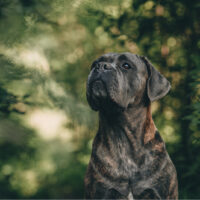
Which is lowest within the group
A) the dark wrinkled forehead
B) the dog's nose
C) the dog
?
the dog

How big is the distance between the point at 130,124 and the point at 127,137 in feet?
0.36

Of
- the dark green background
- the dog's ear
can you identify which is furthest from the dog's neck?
the dark green background

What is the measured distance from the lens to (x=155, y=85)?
2340 millimetres

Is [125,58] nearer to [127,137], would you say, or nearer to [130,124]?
[130,124]

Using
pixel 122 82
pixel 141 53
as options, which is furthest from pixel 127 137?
pixel 141 53

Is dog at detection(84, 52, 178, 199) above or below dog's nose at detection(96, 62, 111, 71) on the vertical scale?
below

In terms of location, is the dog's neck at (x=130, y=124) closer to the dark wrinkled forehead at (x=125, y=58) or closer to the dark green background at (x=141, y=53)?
the dark wrinkled forehead at (x=125, y=58)

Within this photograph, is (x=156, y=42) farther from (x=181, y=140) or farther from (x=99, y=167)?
(x=99, y=167)

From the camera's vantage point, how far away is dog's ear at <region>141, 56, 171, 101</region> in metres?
2.30

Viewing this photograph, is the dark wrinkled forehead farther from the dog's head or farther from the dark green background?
the dark green background

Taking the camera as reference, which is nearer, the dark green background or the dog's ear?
the dog's ear

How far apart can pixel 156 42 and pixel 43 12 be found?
11.3 ft

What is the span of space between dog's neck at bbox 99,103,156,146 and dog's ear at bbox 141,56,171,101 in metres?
0.12

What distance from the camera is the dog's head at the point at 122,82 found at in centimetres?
209
